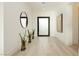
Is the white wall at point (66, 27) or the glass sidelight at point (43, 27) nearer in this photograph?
the glass sidelight at point (43, 27)

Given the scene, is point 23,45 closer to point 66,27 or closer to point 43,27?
point 43,27

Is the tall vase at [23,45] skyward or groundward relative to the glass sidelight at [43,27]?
groundward

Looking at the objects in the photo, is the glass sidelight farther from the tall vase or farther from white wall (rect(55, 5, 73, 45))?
white wall (rect(55, 5, 73, 45))

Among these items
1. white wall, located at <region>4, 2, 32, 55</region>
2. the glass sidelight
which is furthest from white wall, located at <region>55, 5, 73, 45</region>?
white wall, located at <region>4, 2, 32, 55</region>

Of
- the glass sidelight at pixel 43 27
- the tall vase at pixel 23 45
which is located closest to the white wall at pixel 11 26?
the tall vase at pixel 23 45

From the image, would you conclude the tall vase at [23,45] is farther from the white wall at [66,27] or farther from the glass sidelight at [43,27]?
the white wall at [66,27]

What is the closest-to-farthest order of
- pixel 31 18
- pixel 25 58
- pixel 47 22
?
pixel 25 58 < pixel 47 22 < pixel 31 18

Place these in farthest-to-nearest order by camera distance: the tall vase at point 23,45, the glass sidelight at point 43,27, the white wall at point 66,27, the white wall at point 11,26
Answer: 1. the white wall at point 66,27
2. the tall vase at point 23,45
3. the glass sidelight at point 43,27
4. the white wall at point 11,26

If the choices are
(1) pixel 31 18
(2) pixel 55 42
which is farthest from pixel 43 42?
(1) pixel 31 18

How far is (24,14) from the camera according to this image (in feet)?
13.5

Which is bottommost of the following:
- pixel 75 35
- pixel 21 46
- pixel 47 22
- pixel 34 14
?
pixel 21 46

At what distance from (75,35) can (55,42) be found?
27.2 inches

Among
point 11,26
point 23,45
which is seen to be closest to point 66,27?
point 23,45

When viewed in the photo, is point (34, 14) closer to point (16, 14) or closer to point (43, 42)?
point (16, 14)
